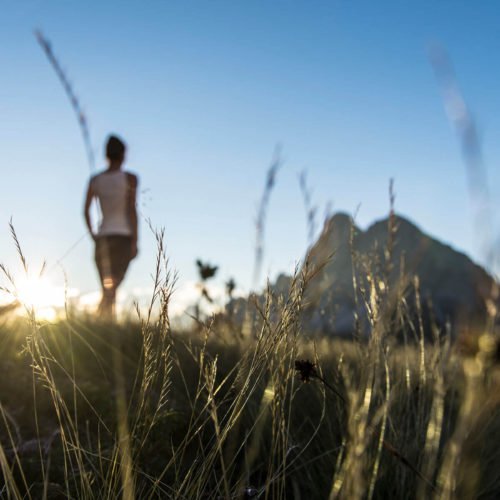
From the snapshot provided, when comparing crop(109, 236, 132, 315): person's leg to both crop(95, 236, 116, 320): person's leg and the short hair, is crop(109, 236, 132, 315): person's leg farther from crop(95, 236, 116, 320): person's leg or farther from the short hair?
the short hair

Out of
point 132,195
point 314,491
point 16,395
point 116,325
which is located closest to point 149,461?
point 314,491

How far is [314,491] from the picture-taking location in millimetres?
1776

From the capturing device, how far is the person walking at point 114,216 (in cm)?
555

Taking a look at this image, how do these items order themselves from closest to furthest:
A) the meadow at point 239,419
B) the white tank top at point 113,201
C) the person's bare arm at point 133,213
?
the meadow at point 239,419 < the white tank top at point 113,201 < the person's bare arm at point 133,213

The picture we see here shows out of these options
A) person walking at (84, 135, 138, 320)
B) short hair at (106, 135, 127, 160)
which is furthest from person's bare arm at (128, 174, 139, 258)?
short hair at (106, 135, 127, 160)

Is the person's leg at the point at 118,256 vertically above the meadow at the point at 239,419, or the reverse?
the person's leg at the point at 118,256

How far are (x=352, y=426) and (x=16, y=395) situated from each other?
79.1 inches

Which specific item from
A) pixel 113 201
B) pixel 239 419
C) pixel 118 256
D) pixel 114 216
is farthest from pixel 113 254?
pixel 239 419

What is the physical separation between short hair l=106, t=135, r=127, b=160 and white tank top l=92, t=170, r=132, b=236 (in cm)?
19

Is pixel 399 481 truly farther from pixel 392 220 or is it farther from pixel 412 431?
pixel 392 220

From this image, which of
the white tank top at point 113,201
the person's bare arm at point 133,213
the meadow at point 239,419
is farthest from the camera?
the person's bare arm at point 133,213

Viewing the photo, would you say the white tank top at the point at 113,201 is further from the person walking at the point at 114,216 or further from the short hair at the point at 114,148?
the short hair at the point at 114,148

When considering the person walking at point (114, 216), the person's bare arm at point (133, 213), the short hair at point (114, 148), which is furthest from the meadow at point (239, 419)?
the short hair at point (114, 148)

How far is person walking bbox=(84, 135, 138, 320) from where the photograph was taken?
555 cm
